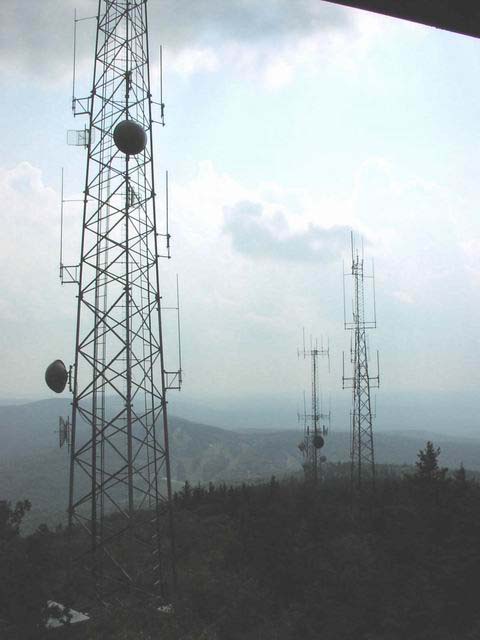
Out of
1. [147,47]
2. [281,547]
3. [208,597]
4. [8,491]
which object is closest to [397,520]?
[281,547]

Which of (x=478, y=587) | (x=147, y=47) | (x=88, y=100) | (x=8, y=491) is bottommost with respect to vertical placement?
(x=8, y=491)

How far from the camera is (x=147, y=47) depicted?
548 inches

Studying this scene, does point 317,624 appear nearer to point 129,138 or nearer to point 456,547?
point 456,547

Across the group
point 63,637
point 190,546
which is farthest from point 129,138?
point 190,546

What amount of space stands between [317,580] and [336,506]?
34.5 feet

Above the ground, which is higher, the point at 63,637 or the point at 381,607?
the point at 63,637

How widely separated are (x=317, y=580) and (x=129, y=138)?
14.8 metres

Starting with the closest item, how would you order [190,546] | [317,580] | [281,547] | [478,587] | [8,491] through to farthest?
[478,587] < [317,580] < [281,547] < [190,546] < [8,491]

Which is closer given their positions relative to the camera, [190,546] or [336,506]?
[190,546]

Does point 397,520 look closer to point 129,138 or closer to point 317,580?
point 317,580

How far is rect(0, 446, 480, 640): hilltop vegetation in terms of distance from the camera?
11633mm

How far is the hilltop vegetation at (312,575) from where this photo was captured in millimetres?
11633

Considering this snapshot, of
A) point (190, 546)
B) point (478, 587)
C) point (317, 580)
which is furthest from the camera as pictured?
point (190, 546)

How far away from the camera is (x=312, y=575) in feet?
61.1
